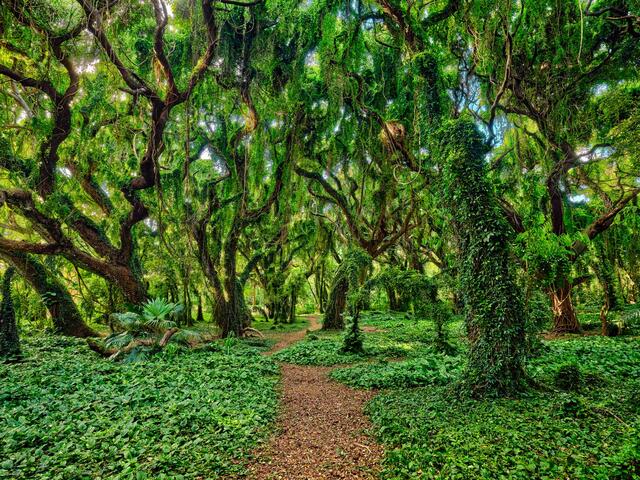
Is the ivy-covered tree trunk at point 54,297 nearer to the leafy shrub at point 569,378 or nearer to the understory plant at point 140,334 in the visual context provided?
the understory plant at point 140,334

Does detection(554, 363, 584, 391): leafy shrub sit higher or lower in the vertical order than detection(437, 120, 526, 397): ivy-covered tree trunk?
lower

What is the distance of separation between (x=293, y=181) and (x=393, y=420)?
35.1 feet

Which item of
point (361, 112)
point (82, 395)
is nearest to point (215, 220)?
point (361, 112)

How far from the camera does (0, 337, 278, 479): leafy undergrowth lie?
323 centimetres

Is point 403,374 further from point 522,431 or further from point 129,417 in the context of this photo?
point 129,417

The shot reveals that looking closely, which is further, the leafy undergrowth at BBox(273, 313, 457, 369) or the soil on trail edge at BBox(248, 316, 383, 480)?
the leafy undergrowth at BBox(273, 313, 457, 369)

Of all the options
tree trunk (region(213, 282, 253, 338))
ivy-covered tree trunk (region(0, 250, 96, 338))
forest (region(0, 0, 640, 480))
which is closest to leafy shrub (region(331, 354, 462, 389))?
forest (region(0, 0, 640, 480))

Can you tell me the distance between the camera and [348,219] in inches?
580

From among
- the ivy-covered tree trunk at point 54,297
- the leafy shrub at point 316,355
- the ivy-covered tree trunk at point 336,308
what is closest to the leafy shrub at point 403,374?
the leafy shrub at point 316,355

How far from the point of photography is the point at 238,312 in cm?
1313

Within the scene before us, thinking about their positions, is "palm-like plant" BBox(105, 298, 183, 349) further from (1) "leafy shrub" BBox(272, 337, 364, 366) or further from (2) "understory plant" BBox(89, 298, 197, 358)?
(1) "leafy shrub" BBox(272, 337, 364, 366)

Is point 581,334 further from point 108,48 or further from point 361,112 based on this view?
point 108,48

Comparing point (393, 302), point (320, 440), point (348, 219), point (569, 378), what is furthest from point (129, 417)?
point (393, 302)

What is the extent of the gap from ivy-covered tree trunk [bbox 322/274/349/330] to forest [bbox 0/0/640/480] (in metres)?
0.09
